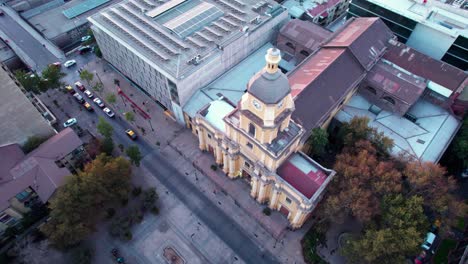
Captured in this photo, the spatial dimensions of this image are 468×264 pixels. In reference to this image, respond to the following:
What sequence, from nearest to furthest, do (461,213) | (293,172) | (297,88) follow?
(461,213) → (293,172) → (297,88)

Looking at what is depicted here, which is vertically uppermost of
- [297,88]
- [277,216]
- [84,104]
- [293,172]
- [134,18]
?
[134,18]

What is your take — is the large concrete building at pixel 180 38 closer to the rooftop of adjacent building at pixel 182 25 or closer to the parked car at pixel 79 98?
the rooftop of adjacent building at pixel 182 25

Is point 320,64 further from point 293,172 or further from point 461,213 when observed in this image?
point 461,213

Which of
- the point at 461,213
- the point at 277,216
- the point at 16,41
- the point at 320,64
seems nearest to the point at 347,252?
the point at 277,216

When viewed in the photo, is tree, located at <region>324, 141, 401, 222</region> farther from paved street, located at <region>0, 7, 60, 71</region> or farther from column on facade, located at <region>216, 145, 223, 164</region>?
paved street, located at <region>0, 7, 60, 71</region>

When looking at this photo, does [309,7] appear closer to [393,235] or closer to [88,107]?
[393,235]

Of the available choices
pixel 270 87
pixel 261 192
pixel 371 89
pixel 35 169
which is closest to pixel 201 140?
pixel 261 192

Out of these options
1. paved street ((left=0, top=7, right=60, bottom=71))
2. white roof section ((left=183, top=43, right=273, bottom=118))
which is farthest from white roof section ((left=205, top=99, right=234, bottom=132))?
paved street ((left=0, top=7, right=60, bottom=71))
